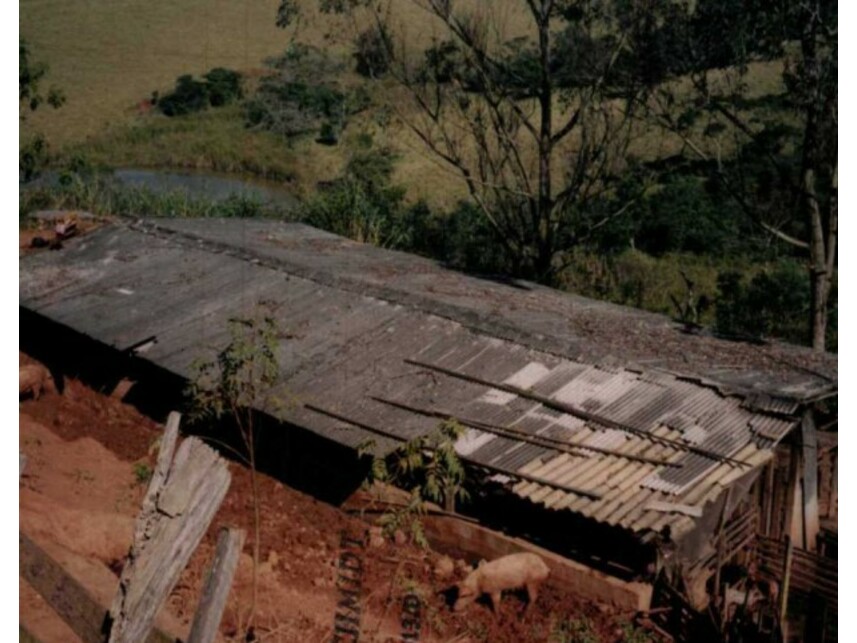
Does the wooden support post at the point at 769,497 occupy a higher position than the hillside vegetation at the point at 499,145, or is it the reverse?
the hillside vegetation at the point at 499,145

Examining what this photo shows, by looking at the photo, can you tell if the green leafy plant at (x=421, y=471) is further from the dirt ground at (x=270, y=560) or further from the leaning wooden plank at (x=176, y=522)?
the leaning wooden plank at (x=176, y=522)

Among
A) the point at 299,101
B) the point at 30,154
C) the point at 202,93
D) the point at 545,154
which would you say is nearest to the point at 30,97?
the point at 30,154

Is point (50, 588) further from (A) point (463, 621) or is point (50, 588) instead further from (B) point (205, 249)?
(B) point (205, 249)

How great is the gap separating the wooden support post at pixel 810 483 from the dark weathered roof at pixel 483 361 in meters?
0.49

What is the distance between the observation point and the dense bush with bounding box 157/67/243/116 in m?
33.8

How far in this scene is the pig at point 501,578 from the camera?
8.45m

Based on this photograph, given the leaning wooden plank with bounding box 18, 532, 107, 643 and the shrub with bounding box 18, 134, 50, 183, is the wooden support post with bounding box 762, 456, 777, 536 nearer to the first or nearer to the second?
the leaning wooden plank with bounding box 18, 532, 107, 643

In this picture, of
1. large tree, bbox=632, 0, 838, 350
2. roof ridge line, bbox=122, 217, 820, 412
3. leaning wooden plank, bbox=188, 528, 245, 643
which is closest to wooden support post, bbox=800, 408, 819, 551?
roof ridge line, bbox=122, 217, 820, 412

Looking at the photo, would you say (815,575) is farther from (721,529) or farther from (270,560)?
(270,560)

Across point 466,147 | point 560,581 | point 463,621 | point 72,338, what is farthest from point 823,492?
point 466,147

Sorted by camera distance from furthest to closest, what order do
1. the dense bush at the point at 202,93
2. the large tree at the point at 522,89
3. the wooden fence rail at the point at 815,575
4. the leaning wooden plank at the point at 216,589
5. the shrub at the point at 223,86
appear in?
the shrub at the point at 223,86
the dense bush at the point at 202,93
the large tree at the point at 522,89
the wooden fence rail at the point at 815,575
the leaning wooden plank at the point at 216,589

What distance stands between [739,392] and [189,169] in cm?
2823

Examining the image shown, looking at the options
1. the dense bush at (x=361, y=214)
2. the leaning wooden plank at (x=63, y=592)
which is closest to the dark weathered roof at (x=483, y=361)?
the leaning wooden plank at (x=63, y=592)

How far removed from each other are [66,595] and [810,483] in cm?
809
